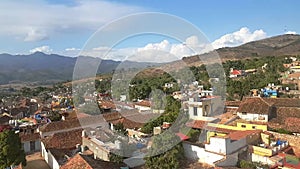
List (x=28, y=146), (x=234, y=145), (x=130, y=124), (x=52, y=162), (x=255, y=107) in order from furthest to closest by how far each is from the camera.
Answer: (x=130, y=124), (x=255, y=107), (x=28, y=146), (x=52, y=162), (x=234, y=145)

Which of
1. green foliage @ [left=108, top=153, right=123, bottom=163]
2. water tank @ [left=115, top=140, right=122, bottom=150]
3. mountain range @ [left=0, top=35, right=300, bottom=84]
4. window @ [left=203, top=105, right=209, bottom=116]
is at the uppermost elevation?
mountain range @ [left=0, top=35, right=300, bottom=84]

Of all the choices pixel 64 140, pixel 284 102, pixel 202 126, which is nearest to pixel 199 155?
pixel 202 126

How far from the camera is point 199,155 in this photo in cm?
1034

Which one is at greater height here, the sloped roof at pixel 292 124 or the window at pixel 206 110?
the window at pixel 206 110

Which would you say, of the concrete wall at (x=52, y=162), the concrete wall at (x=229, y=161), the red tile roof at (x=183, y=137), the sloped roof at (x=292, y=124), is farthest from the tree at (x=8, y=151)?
the sloped roof at (x=292, y=124)

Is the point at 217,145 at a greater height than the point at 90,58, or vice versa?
the point at 90,58

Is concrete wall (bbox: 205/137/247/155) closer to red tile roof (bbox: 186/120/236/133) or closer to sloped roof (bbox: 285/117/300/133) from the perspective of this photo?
red tile roof (bbox: 186/120/236/133)

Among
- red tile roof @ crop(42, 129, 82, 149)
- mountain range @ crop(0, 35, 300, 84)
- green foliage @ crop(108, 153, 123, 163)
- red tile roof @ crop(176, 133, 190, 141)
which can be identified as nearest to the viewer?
green foliage @ crop(108, 153, 123, 163)

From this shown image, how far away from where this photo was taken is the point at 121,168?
30.3 feet

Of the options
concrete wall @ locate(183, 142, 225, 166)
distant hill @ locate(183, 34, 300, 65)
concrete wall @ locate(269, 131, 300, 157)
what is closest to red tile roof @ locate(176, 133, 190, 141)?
concrete wall @ locate(183, 142, 225, 166)

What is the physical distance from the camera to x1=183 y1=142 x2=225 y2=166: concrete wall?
32.1 ft

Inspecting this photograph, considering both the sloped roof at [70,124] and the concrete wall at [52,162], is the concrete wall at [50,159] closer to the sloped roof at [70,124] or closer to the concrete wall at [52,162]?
the concrete wall at [52,162]

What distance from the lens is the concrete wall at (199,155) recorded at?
9.79 m

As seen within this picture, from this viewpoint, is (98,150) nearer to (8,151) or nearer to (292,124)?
(8,151)
